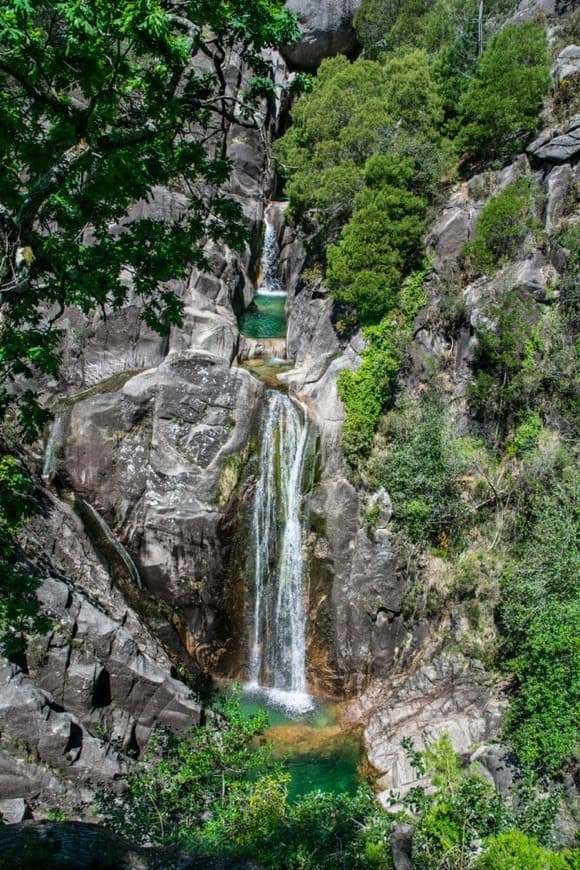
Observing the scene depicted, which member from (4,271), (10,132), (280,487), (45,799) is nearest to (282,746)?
(45,799)

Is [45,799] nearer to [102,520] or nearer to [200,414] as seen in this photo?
[102,520]

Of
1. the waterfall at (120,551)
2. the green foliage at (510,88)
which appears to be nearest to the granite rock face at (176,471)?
the waterfall at (120,551)

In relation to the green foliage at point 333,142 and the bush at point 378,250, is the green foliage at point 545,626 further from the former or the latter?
the green foliage at point 333,142

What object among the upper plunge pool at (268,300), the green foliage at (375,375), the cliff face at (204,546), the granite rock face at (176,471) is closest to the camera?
the cliff face at (204,546)

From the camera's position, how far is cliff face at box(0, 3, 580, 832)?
13469 millimetres

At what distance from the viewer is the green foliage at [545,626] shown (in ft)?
37.8

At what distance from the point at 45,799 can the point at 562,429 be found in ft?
46.6

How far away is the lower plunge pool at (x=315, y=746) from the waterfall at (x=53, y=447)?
334 inches

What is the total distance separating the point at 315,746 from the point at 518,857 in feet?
29.7

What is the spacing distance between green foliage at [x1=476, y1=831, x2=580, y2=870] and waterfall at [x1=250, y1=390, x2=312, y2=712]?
1033 centimetres

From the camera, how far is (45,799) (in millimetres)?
11000

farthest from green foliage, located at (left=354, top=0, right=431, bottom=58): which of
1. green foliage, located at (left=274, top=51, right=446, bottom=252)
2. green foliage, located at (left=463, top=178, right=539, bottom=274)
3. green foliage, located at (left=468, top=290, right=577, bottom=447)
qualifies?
green foliage, located at (left=468, top=290, right=577, bottom=447)

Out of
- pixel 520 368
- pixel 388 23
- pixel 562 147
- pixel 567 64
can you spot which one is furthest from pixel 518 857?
pixel 388 23

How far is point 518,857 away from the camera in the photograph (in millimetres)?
Answer: 6223
